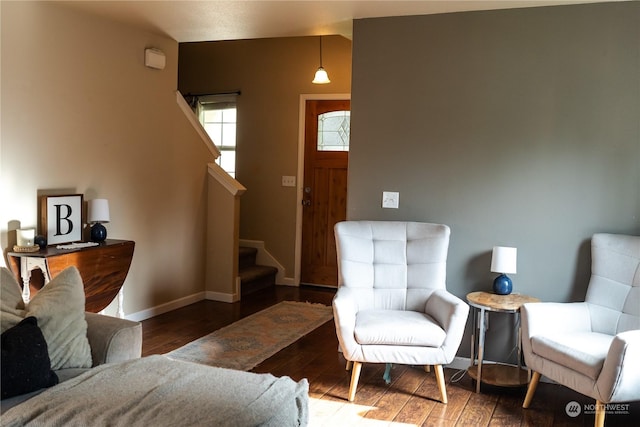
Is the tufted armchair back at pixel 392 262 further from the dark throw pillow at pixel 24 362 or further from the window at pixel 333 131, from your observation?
the window at pixel 333 131

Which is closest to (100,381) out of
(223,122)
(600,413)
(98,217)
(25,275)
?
(25,275)

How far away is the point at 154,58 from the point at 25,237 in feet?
5.98

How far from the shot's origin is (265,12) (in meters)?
3.83

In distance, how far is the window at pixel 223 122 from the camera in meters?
6.52

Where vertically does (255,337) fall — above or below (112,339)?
below

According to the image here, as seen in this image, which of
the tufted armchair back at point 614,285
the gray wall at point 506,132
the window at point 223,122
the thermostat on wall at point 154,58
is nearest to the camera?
the tufted armchair back at point 614,285

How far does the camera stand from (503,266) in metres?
3.42

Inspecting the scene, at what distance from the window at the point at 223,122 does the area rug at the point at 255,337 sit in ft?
6.63

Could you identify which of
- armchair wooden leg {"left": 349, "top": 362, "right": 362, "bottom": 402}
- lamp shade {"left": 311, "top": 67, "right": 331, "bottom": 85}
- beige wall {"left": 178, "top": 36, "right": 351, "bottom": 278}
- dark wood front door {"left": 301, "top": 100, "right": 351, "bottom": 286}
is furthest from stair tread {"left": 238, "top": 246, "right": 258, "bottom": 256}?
armchair wooden leg {"left": 349, "top": 362, "right": 362, "bottom": 402}

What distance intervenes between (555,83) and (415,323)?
1697 millimetres

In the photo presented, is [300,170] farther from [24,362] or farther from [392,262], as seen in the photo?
[24,362]

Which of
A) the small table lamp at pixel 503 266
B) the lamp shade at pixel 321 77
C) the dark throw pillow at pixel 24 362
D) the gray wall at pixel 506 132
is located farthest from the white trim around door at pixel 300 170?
the dark throw pillow at pixel 24 362

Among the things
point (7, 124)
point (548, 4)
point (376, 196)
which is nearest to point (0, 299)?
point (7, 124)

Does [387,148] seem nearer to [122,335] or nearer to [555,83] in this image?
[555,83]
